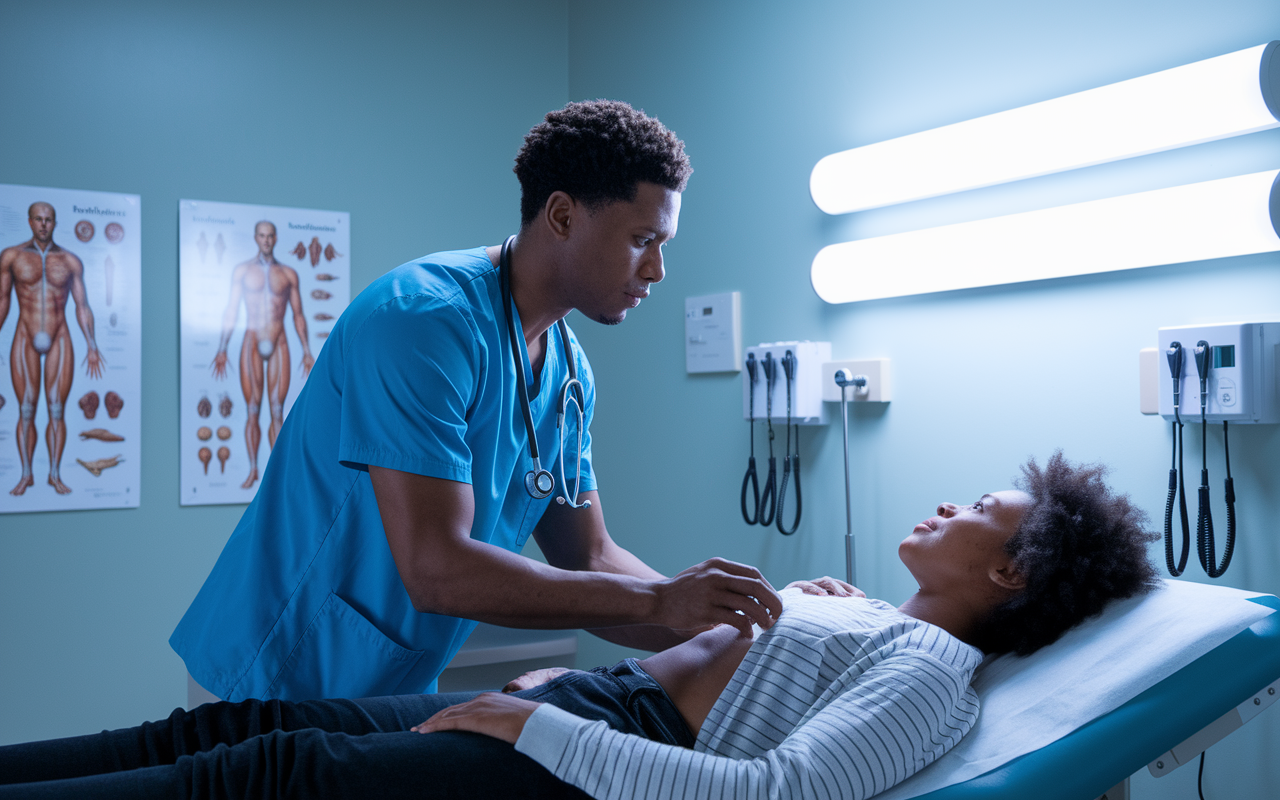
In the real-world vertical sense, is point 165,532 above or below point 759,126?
below

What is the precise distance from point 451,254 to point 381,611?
53 centimetres

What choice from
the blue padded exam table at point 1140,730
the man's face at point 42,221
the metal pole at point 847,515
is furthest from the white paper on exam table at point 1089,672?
the man's face at point 42,221

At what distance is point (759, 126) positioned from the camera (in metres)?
2.36

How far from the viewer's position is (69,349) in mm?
2342

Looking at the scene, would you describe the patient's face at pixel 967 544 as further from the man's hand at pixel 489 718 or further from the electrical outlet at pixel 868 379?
the man's hand at pixel 489 718

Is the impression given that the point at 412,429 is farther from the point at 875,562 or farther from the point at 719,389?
the point at 719,389

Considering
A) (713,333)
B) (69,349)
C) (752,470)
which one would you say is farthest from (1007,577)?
(69,349)

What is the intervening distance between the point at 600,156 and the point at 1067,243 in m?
0.86

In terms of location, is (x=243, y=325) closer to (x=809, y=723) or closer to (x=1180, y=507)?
(x=809, y=723)

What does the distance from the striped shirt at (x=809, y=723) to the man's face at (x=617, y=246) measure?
1.71 ft

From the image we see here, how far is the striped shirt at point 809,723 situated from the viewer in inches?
40.1

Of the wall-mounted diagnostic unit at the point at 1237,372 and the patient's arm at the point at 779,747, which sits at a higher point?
the wall-mounted diagnostic unit at the point at 1237,372

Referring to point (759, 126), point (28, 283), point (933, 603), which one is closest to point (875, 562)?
point (933, 603)

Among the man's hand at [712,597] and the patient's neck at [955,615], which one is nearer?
the man's hand at [712,597]
